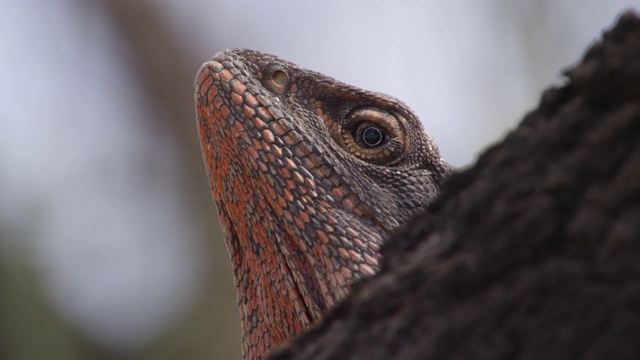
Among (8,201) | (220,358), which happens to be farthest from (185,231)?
(8,201)

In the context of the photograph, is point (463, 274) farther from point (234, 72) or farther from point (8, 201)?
point (8, 201)

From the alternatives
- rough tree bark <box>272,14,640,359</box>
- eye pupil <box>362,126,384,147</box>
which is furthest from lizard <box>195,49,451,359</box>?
rough tree bark <box>272,14,640,359</box>

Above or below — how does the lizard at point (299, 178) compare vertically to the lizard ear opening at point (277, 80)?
below

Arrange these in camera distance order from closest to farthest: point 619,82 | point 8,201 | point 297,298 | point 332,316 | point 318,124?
point 619,82
point 332,316
point 297,298
point 318,124
point 8,201

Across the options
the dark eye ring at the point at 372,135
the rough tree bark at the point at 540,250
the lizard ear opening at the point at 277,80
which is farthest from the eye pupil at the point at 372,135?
the rough tree bark at the point at 540,250

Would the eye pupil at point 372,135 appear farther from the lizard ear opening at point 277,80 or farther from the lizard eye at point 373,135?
the lizard ear opening at point 277,80

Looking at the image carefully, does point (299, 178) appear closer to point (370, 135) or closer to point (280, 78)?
point (370, 135)

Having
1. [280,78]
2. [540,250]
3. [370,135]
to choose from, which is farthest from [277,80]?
[540,250]
